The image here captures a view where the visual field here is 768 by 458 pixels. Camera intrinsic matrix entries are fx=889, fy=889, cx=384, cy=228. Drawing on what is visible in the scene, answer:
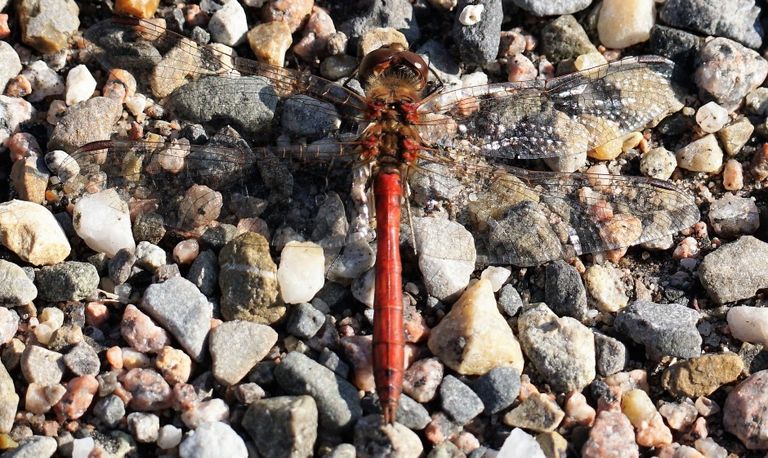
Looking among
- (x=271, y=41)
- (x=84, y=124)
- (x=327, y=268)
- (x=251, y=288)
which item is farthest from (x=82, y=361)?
(x=271, y=41)

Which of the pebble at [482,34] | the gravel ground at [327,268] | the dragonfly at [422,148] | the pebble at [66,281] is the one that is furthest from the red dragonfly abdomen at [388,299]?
the pebble at [66,281]

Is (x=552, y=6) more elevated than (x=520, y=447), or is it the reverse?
(x=552, y=6)

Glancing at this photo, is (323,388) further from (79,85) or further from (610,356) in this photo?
(79,85)

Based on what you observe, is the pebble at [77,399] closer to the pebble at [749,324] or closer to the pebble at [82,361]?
the pebble at [82,361]

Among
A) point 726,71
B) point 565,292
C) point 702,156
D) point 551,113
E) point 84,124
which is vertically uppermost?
point 726,71

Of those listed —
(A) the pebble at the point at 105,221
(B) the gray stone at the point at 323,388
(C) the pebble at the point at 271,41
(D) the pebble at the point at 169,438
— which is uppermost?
(C) the pebble at the point at 271,41

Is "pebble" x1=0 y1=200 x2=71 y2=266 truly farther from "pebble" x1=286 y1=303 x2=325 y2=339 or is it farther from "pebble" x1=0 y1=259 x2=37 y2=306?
"pebble" x1=286 y1=303 x2=325 y2=339

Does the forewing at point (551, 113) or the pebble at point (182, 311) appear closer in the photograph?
the pebble at point (182, 311)

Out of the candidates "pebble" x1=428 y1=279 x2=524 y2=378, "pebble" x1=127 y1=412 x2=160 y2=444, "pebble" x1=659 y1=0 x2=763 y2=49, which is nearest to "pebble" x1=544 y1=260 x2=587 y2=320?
"pebble" x1=428 y1=279 x2=524 y2=378
